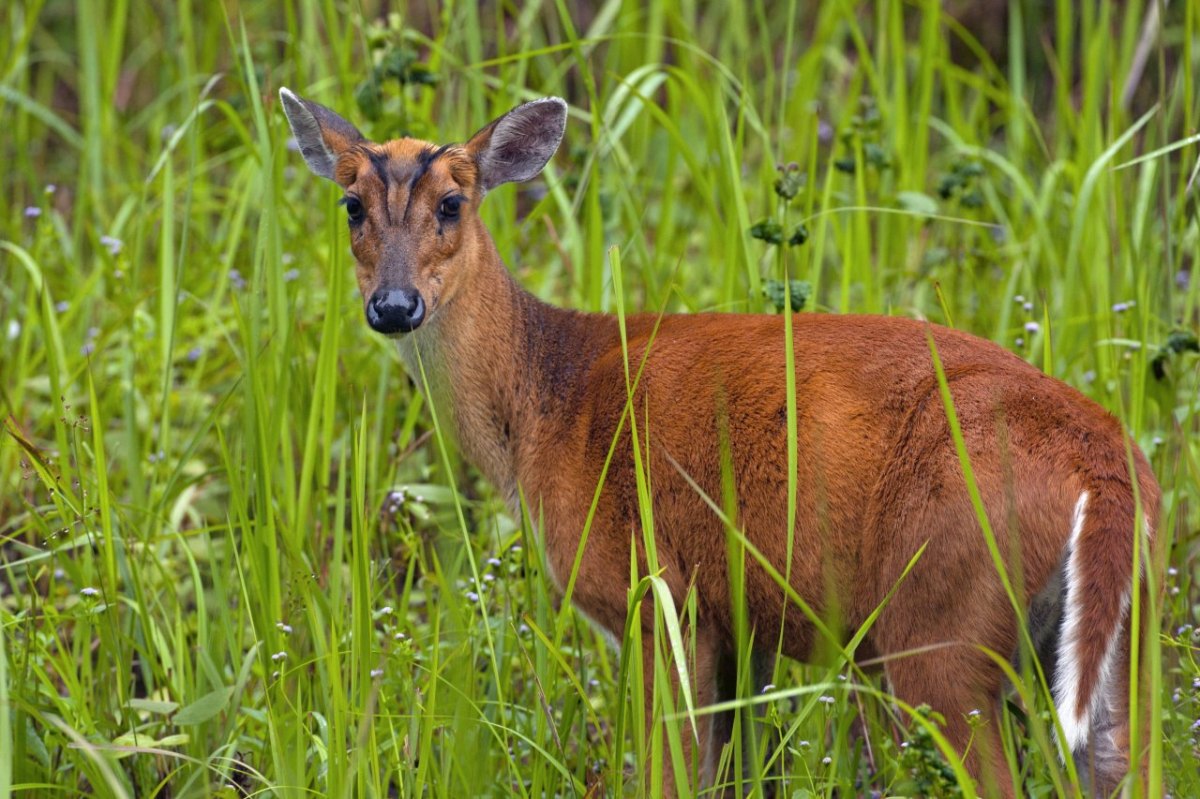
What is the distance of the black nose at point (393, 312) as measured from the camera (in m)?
3.99

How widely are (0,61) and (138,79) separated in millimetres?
1909

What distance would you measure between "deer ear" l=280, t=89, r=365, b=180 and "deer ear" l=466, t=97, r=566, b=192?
0.38 m

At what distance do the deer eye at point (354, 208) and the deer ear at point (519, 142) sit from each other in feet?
1.24

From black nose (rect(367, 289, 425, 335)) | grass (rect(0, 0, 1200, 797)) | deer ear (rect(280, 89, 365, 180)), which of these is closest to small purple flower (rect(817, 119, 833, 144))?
grass (rect(0, 0, 1200, 797))

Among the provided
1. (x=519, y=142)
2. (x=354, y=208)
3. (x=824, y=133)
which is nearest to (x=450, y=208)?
(x=354, y=208)

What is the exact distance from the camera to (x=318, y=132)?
4.67 meters

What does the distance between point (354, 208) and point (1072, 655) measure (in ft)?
7.63

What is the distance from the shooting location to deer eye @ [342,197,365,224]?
4324 mm

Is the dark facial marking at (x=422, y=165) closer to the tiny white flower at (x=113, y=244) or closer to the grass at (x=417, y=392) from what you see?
the grass at (x=417, y=392)

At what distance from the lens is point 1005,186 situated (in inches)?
274

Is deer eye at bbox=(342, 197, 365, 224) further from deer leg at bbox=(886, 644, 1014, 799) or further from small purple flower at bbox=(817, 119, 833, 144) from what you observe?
small purple flower at bbox=(817, 119, 833, 144)

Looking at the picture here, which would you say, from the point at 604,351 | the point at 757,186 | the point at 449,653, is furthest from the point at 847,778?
the point at 757,186

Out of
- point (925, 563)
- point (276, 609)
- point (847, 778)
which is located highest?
point (925, 563)

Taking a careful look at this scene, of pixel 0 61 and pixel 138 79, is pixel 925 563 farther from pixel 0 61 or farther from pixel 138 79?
pixel 138 79
